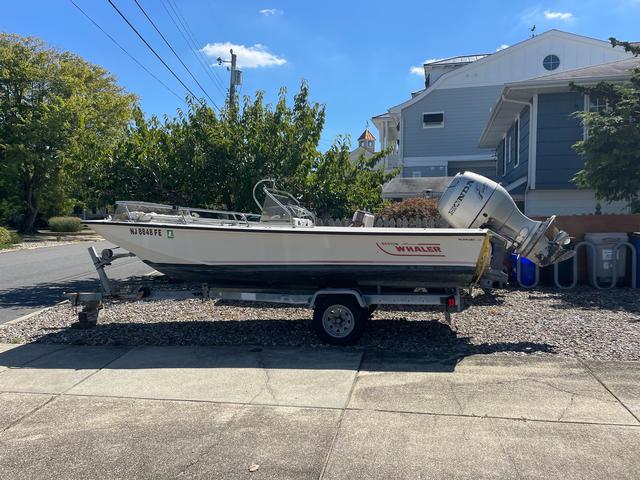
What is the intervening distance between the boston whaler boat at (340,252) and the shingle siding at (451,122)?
1898 cm

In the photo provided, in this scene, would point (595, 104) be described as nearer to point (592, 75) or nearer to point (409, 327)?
point (592, 75)

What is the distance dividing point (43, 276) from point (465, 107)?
19363 mm

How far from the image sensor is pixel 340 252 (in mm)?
6324

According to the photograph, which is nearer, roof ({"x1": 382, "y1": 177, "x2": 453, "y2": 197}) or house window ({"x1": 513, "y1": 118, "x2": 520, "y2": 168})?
house window ({"x1": 513, "y1": 118, "x2": 520, "y2": 168})

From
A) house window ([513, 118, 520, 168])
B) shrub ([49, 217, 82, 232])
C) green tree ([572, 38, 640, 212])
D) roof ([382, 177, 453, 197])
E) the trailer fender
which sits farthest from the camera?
shrub ([49, 217, 82, 232])

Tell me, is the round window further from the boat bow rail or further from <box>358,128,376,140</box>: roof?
<box>358,128,376,140</box>: roof

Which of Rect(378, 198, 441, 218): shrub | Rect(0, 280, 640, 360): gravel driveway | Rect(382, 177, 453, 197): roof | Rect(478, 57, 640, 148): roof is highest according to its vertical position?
Rect(478, 57, 640, 148): roof

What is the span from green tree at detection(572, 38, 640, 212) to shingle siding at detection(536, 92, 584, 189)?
3010 millimetres

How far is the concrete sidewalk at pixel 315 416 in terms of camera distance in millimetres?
3564

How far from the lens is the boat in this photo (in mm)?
6180

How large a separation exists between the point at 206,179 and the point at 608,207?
1112cm

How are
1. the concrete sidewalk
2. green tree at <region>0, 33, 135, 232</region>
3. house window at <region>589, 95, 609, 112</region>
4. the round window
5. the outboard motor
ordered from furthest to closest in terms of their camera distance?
1. green tree at <region>0, 33, 135, 232</region>
2. the round window
3. house window at <region>589, 95, 609, 112</region>
4. the outboard motor
5. the concrete sidewalk

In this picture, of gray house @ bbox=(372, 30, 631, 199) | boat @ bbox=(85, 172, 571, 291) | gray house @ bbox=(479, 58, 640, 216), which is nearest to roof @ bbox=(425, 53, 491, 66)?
gray house @ bbox=(372, 30, 631, 199)

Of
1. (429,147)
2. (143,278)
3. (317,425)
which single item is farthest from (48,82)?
(317,425)
